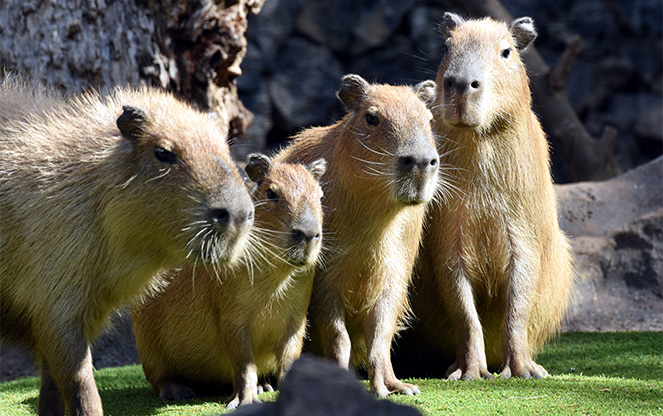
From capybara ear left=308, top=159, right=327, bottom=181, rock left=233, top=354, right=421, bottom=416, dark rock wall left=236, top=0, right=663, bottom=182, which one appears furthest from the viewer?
dark rock wall left=236, top=0, right=663, bottom=182

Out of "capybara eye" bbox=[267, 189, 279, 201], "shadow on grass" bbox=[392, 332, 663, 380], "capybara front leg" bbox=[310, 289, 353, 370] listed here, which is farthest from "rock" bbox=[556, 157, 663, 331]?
"capybara eye" bbox=[267, 189, 279, 201]

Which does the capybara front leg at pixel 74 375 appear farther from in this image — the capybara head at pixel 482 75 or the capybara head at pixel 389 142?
the capybara head at pixel 482 75

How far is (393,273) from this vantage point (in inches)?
162

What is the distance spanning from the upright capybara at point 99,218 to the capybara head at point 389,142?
0.87 meters

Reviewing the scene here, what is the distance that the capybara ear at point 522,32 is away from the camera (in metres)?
4.69

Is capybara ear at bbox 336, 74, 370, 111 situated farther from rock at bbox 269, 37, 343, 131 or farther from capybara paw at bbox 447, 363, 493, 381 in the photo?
rock at bbox 269, 37, 343, 131

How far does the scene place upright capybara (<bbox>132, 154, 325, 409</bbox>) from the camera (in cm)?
373

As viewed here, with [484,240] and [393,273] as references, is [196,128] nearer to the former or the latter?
[393,273]

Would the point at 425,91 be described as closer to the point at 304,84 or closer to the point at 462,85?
the point at 462,85

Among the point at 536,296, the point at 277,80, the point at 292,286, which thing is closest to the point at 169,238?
the point at 292,286

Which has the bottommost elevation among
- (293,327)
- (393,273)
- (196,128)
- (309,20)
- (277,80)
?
(293,327)

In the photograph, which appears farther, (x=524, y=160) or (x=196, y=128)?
(x=524, y=160)

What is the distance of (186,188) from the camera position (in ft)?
10.3

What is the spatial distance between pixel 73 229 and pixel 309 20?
7.80 meters
